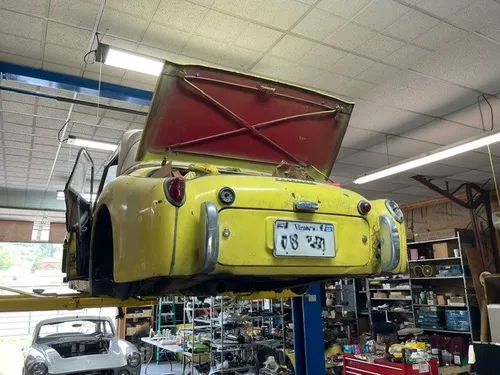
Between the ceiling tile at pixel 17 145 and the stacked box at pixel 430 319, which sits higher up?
the ceiling tile at pixel 17 145

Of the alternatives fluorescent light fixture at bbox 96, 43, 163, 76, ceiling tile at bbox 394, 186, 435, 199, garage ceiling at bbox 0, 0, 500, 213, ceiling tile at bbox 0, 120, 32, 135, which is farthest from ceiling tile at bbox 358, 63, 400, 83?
ceiling tile at bbox 394, 186, 435, 199

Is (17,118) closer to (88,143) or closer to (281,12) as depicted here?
(88,143)

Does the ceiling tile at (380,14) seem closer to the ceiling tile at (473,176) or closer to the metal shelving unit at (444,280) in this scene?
the ceiling tile at (473,176)

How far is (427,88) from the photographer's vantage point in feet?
16.7

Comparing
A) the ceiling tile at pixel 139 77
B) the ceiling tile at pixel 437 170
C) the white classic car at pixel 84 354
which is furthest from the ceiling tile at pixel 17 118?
the ceiling tile at pixel 437 170

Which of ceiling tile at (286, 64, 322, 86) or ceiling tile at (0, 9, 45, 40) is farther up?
ceiling tile at (0, 9, 45, 40)

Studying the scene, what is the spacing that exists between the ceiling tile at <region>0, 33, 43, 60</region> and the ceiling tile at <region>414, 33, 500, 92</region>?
419cm

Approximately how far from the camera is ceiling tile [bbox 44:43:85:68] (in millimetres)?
4136

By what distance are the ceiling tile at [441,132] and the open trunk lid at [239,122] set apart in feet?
14.1

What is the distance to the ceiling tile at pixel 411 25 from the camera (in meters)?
3.72

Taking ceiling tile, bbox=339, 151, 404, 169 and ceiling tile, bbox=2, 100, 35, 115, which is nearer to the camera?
ceiling tile, bbox=2, 100, 35, 115

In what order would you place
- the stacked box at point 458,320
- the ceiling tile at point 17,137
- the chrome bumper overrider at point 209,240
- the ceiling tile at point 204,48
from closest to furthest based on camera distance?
the chrome bumper overrider at point 209,240 → the ceiling tile at point 204,48 → the ceiling tile at point 17,137 → the stacked box at point 458,320

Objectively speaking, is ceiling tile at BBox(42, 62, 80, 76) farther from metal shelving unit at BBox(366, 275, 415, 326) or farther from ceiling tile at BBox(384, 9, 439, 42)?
metal shelving unit at BBox(366, 275, 415, 326)

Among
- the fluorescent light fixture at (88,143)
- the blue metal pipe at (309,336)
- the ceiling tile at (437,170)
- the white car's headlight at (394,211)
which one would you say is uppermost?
the ceiling tile at (437,170)
